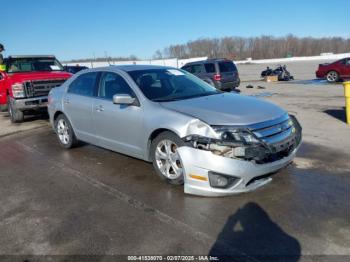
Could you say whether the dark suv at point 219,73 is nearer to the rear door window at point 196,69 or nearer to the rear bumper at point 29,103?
the rear door window at point 196,69

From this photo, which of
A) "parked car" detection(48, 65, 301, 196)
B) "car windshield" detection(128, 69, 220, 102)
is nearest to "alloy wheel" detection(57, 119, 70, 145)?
"parked car" detection(48, 65, 301, 196)

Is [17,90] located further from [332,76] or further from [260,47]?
[260,47]

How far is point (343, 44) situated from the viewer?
438 feet

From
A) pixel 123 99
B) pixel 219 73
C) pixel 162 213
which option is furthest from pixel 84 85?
pixel 219 73

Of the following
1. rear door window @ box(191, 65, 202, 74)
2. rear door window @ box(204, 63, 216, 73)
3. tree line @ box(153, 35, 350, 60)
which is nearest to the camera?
rear door window @ box(204, 63, 216, 73)

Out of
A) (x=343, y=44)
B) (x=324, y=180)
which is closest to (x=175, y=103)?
(x=324, y=180)

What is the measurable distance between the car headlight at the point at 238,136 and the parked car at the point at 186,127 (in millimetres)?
12

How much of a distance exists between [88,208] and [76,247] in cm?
90

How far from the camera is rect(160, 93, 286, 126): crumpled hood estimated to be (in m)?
4.16

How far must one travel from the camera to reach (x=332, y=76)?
2111 centimetres

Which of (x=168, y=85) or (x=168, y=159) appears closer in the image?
(x=168, y=159)

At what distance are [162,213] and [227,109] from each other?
5.08 ft

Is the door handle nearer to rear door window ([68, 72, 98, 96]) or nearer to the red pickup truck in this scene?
rear door window ([68, 72, 98, 96])

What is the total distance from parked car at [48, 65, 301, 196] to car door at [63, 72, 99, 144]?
19 mm
